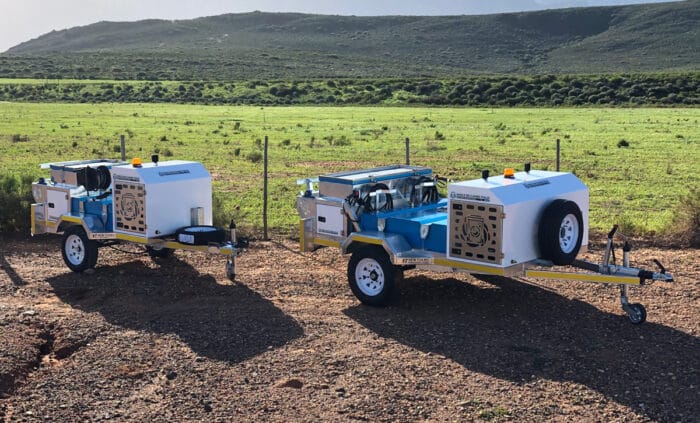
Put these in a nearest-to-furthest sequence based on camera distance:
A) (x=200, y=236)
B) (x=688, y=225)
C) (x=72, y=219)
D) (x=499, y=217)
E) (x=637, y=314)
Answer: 1. (x=499, y=217)
2. (x=637, y=314)
3. (x=200, y=236)
4. (x=72, y=219)
5. (x=688, y=225)

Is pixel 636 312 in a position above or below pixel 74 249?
below

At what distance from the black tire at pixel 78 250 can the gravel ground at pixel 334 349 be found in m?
0.20

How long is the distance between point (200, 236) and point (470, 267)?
12.6ft

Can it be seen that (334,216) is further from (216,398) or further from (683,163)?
(683,163)

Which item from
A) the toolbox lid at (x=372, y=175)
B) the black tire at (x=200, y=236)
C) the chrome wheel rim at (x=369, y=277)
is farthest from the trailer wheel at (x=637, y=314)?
the black tire at (x=200, y=236)

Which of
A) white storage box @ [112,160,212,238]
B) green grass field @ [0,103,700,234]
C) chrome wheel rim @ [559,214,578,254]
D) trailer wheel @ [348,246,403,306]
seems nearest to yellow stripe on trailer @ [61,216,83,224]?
white storage box @ [112,160,212,238]

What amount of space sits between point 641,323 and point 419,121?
4074 cm

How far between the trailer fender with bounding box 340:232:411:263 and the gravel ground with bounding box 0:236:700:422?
0.73 meters

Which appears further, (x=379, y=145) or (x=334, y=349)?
(x=379, y=145)

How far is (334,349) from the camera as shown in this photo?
9477mm

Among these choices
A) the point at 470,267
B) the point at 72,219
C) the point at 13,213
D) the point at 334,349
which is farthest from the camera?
the point at 13,213

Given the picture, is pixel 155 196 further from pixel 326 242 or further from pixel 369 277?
pixel 369 277

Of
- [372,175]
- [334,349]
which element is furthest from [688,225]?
[334,349]

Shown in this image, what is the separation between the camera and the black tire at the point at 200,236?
39.4ft
